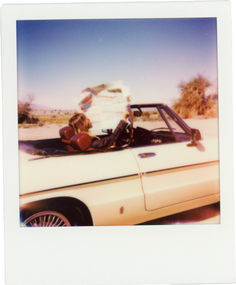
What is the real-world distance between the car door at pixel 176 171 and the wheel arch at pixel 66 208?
1.76 feet

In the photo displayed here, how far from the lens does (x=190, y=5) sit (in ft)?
9.52

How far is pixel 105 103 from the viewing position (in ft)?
9.17

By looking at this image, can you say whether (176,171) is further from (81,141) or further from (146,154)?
(81,141)

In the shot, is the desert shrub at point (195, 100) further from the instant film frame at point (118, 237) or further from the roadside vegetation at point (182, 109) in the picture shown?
the instant film frame at point (118, 237)

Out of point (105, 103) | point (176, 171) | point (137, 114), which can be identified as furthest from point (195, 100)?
point (105, 103)

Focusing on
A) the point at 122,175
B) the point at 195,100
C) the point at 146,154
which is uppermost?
the point at 195,100

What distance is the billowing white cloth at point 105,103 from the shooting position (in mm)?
2779

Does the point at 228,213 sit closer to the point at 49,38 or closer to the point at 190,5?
the point at 190,5

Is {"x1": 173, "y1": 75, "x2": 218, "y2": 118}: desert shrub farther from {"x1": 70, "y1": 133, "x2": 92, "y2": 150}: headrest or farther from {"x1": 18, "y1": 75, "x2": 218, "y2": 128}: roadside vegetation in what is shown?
{"x1": 70, "y1": 133, "x2": 92, "y2": 150}: headrest

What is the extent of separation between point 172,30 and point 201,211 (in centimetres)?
162

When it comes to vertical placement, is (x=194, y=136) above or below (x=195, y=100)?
below

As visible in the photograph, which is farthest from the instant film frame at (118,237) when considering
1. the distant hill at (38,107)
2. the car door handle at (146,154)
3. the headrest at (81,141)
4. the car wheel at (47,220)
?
the car door handle at (146,154)

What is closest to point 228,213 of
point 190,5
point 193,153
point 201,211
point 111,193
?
point 201,211

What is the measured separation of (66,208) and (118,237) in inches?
21.9
